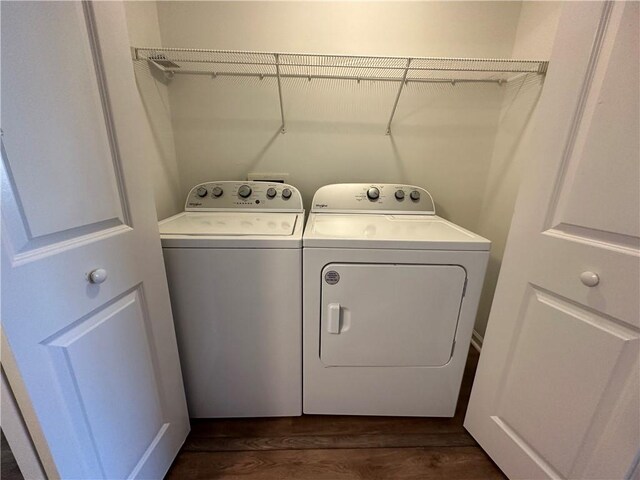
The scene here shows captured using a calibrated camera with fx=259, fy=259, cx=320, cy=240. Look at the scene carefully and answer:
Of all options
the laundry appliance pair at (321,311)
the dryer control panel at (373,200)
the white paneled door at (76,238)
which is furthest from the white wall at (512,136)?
the white paneled door at (76,238)

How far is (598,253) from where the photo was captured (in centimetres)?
75

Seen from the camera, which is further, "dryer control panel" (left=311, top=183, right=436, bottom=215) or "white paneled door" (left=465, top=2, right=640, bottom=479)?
"dryer control panel" (left=311, top=183, right=436, bottom=215)

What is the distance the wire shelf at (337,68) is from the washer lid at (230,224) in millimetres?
688

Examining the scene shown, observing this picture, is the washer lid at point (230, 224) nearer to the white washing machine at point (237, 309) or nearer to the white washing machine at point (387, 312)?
the white washing machine at point (237, 309)

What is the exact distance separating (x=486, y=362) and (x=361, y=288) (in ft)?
2.17

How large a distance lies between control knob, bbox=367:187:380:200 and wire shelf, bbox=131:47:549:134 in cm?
50

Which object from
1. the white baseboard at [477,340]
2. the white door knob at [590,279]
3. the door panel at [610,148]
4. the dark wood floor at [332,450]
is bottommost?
the dark wood floor at [332,450]

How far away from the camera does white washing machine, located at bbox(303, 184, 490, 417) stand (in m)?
1.08

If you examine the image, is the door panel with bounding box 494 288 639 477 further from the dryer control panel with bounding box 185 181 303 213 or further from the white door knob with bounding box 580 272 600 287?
the dryer control panel with bounding box 185 181 303 213

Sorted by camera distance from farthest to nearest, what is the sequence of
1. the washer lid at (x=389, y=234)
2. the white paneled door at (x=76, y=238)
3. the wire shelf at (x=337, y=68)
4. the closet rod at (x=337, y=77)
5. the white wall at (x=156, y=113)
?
the closet rod at (x=337, y=77) < the wire shelf at (x=337, y=68) < the white wall at (x=156, y=113) < the washer lid at (x=389, y=234) < the white paneled door at (x=76, y=238)

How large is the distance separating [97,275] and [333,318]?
0.84 m

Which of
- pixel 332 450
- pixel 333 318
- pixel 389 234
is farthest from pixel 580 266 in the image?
pixel 332 450

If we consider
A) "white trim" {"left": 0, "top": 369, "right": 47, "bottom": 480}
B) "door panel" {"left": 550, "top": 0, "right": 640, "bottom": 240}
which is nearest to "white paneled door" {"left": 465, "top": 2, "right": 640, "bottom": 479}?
"door panel" {"left": 550, "top": 0, "right": 640, "bottom": 240}

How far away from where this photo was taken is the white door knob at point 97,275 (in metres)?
0.68
